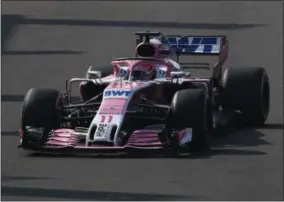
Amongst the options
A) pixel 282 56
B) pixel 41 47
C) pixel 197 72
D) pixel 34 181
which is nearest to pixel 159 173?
pixel 34 181

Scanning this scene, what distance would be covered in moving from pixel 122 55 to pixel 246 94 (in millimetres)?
8110

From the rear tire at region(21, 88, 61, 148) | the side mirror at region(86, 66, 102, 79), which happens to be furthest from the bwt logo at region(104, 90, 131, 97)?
the side mirror at region(86, 66, 102, 79)

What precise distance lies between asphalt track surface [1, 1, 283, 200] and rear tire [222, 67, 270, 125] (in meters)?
0.27

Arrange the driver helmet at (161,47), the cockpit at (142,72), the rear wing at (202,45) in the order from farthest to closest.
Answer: the rear wing at (202,45) → the driver helmet at (161,47) → the cockpit at (142,72)

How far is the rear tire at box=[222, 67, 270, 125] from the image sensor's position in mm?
17438

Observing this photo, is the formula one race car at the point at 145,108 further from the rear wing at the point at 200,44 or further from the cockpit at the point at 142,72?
the rear wing at the point at 200,44

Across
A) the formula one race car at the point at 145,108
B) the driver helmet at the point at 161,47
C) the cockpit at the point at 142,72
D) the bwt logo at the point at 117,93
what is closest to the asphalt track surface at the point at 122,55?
the formula one race car at the point at 145,108

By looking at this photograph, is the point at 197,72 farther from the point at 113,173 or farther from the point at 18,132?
the point at 113,173

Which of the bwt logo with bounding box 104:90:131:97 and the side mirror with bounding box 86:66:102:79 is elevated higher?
the side mirror with bounding box 86:66:102:79

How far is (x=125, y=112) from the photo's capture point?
15.6 m

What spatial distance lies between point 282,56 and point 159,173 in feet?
37.1

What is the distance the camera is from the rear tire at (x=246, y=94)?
17438 millimetres

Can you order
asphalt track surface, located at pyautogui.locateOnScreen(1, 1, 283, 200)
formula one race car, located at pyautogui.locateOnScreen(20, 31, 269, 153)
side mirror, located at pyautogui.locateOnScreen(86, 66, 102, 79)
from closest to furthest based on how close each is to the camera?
asphalt track surface, located at pyautogui.locateOnScreen(1, 1, 283, 200) < formula one race car, located at pyautogui.locateOnScreen(20, 31, 269, 153) < side mirror, located at pyautogui.locateOnScreen(86, 66, 102, 79)

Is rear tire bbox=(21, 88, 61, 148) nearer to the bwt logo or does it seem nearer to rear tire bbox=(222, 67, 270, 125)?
the bwt logo
